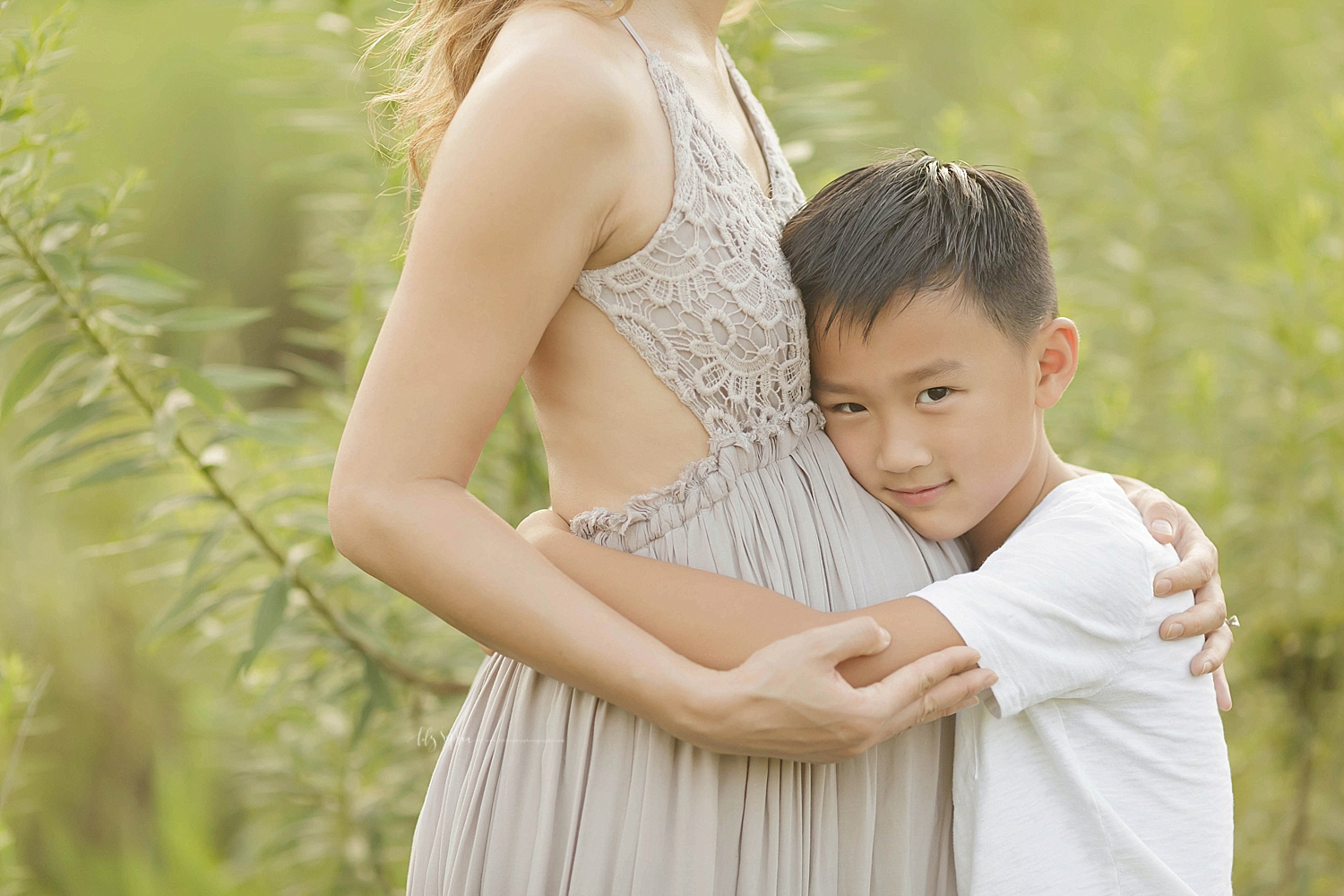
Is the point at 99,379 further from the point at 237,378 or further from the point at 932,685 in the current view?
the point at 932,685

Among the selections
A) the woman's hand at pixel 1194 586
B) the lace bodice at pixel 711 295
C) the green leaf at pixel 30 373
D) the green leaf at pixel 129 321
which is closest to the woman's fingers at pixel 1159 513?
the woman's hand at pixel 1194 586

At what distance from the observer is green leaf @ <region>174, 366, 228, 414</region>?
51.2 inches

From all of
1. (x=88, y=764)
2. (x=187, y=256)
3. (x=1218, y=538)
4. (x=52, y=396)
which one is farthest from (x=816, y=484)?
(x=187, y=256)

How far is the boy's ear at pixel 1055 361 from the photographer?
1038 mm

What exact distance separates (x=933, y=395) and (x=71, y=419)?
1.03 m

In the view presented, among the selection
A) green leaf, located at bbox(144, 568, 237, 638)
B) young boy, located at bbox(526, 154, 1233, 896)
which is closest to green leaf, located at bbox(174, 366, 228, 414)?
green leaf, located at bbox(144, 568, 237, 638)

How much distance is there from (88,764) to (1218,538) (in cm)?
233

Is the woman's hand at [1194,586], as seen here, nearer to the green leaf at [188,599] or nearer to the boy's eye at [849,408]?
the boy's eye at [849,408]

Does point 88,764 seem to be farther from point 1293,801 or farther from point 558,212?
point 1293,801

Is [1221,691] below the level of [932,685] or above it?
below

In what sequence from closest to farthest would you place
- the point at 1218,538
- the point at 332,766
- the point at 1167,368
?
1. the point at 332,766
2. the point at 1218,538
3. the point at 1167,368

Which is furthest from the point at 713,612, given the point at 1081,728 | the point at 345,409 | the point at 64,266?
the point at 345,409

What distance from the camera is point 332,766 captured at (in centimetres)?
179

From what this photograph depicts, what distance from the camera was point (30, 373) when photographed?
124 centimetres
